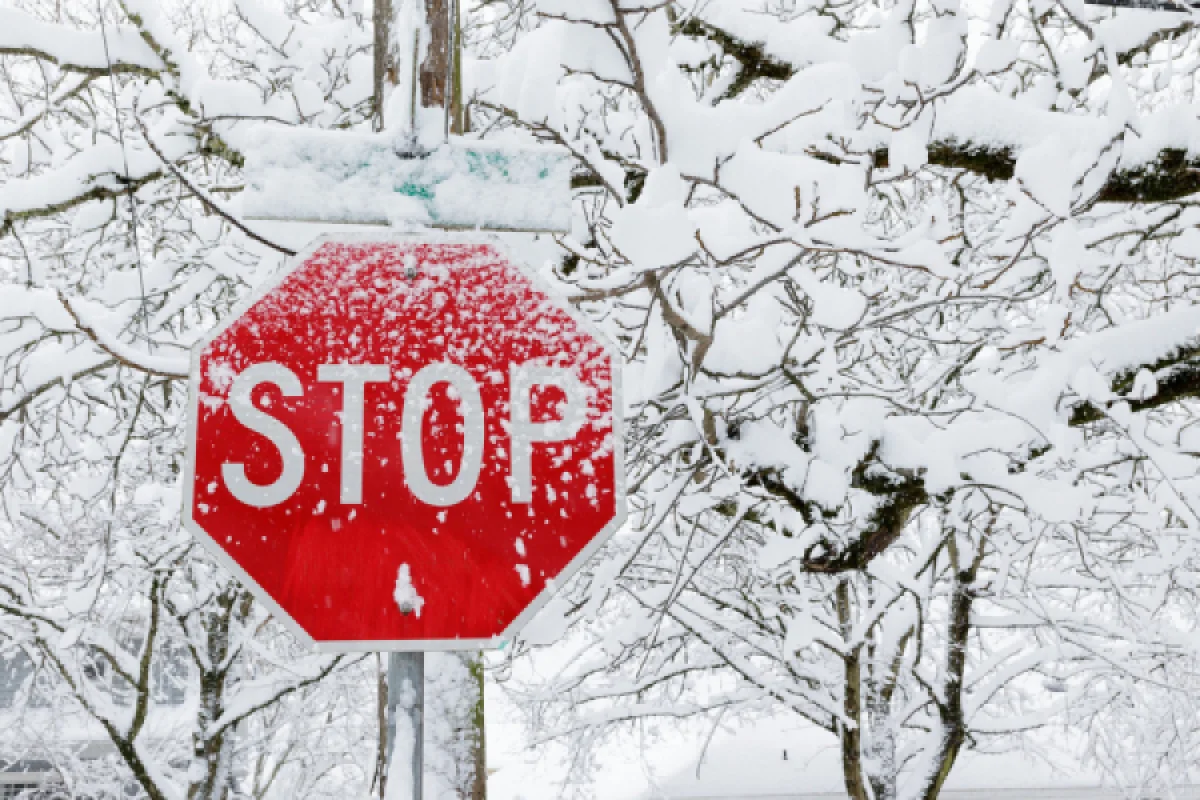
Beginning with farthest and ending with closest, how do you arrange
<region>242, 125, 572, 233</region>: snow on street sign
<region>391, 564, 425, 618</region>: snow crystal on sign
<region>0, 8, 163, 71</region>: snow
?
<region>0, 8, 163, 71</region>: snow
<region>242, 125, 572, 233</region>: snow on street sign
<region>391, 564, 425, 618</region>: snow crystal on sign

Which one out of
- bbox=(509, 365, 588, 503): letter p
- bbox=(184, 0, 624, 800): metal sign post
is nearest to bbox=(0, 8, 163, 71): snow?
bbox=(184, 0, 624, 800): metal sign post

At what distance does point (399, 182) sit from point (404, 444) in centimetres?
44

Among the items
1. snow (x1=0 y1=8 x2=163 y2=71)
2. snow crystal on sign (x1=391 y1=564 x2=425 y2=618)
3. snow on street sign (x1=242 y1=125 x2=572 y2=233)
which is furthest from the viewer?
snow (x1=0 y1=8 x2=163 y2=71)

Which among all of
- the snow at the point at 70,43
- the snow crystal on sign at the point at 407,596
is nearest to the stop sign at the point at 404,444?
the snow crystal on sign at the point at 407,596

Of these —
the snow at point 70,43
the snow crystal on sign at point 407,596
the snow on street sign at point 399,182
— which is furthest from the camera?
the snow at point 70,43

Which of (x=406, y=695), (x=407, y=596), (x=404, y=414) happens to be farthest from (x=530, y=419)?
(x=406, y=695)

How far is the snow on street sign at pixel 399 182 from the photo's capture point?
1414 millimetres

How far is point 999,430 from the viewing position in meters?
3.49

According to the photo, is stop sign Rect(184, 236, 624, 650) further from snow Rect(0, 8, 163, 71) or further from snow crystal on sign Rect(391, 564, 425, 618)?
snow Rect(0, 8, 163, 71)

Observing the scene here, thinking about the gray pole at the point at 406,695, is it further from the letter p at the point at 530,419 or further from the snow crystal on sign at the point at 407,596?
the letter p at the point at 530,419

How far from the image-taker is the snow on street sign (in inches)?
55.7

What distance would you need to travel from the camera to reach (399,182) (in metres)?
1.45

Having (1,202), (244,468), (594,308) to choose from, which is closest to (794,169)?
(244,468)

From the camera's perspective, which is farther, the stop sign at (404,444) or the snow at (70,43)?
the snow at (70,43)
